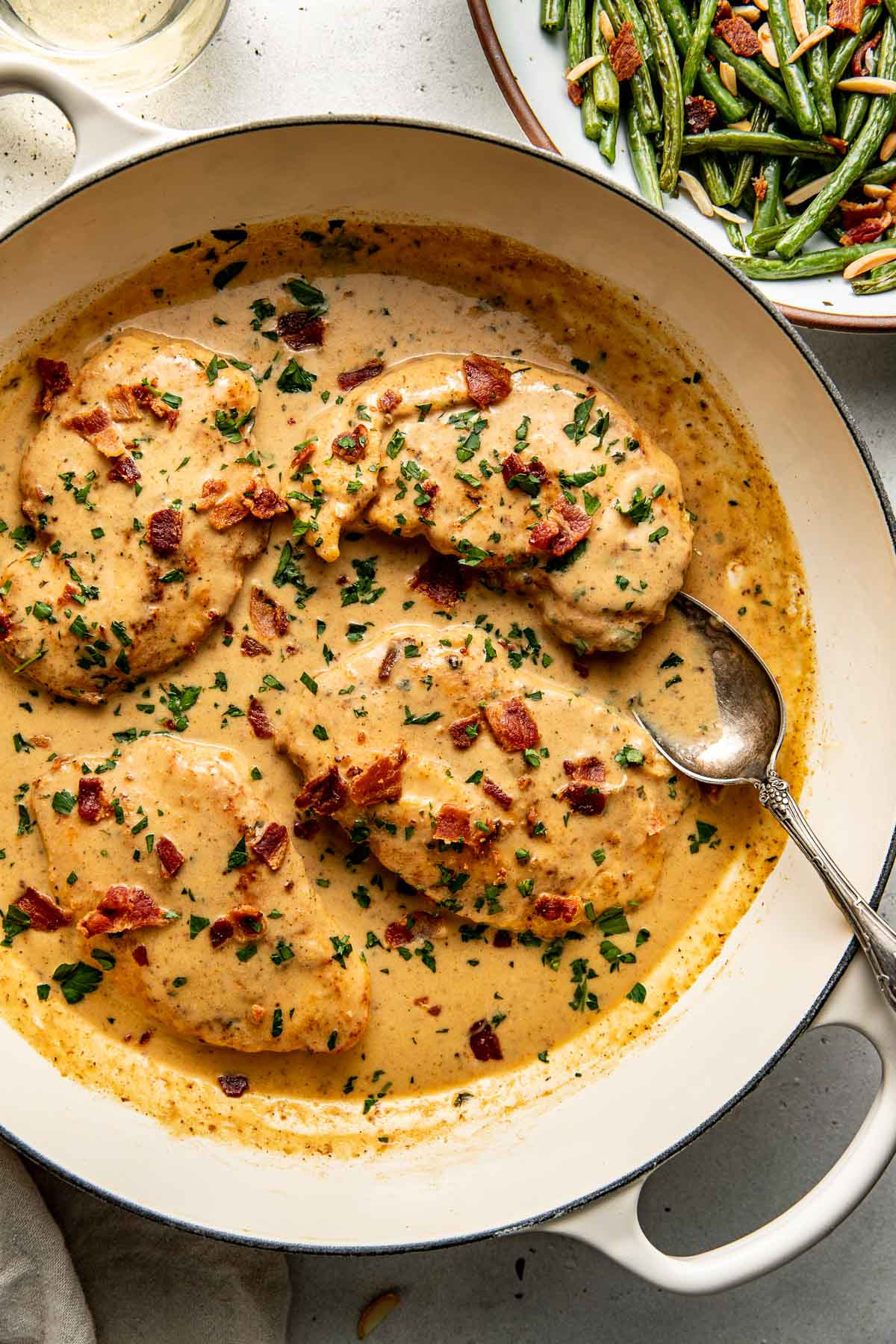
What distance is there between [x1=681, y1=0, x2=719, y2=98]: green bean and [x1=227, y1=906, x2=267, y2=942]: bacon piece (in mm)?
2559

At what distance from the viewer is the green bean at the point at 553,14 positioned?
311 centimetres

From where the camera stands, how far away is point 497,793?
2928 mm

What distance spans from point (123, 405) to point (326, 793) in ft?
3.75

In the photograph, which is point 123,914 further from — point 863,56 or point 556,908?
point 863,56

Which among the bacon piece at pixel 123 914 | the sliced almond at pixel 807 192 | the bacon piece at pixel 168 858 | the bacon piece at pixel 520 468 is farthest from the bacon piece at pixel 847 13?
the bacon piece at pixel 123 914

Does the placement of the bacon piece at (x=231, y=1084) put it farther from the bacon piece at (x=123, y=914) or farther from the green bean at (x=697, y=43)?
the green bean at (x=697, y=43)

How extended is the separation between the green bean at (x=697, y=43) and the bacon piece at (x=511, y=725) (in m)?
1.81

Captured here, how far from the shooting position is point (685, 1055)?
3.09 meters

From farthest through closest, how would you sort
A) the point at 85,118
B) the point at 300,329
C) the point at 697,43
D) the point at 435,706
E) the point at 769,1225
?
the point at 697,43 → the point at 300,329 → the point at 435,706 → the point at 769,1225 → the point at 85,118

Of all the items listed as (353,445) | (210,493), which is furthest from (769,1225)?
(210,493)

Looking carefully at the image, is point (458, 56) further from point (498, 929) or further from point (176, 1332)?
point (176, 1332)

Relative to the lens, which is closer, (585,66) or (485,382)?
(485,382)

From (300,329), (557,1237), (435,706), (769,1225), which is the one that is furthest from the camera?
(557,1237)

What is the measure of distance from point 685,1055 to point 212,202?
263cm
